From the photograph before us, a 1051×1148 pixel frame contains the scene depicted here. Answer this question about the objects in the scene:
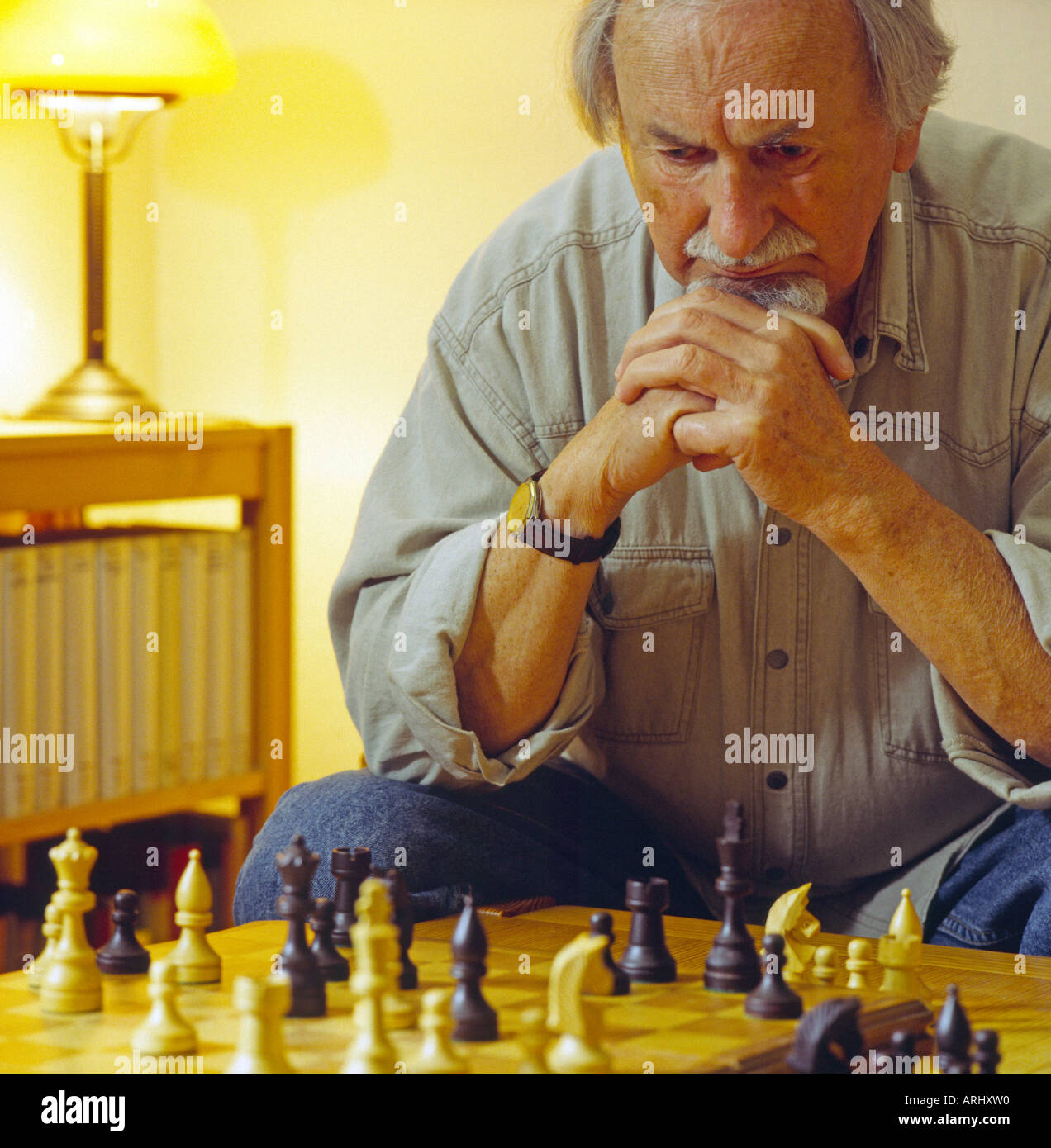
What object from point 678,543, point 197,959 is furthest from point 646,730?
point 197,959

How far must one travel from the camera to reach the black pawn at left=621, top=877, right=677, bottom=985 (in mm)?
1002

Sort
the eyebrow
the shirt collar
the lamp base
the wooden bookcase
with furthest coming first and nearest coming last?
1. the lamp base
2. the wooden bookcase
3. the shirt collar
4. the eyebrow

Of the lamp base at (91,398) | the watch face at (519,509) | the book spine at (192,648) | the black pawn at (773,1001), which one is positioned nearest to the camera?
the black pawn at (773,1001)

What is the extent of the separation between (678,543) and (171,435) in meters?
1.14

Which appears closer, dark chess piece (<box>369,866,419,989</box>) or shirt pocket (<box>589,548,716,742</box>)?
dark chess piece (<box>369,866,419,989</box>)

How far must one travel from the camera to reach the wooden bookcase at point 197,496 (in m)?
2.24

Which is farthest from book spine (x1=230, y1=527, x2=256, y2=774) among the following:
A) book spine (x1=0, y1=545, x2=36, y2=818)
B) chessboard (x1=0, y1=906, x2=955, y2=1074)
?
chessboard (x1=0, y1=906, x2=955, y2=1074)

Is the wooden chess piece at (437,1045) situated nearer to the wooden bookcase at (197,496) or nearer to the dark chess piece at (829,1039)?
the dark chess piece at (829,1039)

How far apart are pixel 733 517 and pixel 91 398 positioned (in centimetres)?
127

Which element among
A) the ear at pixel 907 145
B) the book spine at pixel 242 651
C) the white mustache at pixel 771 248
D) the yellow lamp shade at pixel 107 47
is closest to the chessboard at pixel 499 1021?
the white mustache at pixel 771 248

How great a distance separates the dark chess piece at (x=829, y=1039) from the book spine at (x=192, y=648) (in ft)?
5.87

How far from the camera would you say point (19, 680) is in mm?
2262

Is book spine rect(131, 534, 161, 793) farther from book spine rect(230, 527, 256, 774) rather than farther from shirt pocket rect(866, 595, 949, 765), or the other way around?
shirt pocket rect(866, 595, 949, 765)

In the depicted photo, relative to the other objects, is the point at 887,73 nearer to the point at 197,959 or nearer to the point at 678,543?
the point at 678,543
